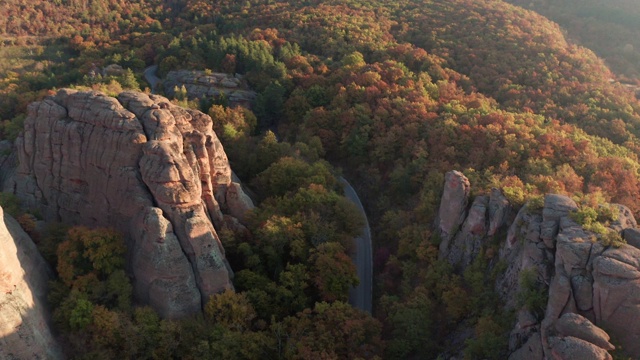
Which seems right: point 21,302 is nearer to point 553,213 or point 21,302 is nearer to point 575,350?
point 575,350

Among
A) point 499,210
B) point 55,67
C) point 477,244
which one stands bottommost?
point 55,67

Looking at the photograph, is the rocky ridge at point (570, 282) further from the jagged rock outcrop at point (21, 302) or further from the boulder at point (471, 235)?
the jagged rock outcrop at point (21, 302)

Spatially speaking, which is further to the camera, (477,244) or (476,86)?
(476,86)

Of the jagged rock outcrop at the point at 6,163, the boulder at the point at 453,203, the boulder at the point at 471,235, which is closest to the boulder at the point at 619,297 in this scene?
the boulder at the point at 471,235

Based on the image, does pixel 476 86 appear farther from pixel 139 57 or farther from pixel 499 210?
pixel 139 57

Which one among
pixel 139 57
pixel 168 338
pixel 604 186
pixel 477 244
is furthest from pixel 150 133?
pixel 139 57

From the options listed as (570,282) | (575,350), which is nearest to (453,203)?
(570,282)
